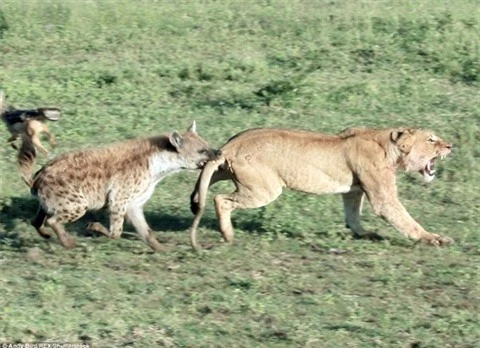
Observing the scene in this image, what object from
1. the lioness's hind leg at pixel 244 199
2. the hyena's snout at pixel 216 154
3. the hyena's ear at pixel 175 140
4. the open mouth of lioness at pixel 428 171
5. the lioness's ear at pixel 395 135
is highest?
the lioness's ear at pixel 395 135

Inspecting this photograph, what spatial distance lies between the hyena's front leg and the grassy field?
72 millimetres

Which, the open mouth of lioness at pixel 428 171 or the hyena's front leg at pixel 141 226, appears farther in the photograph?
the open mouth of lioness at pixel 428 171

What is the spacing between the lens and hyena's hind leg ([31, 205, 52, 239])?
8688 millimetres

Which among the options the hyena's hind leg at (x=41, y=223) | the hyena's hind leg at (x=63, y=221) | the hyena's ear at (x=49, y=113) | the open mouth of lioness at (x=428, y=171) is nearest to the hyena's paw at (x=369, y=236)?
the open mouth of lioness at (x=428, y=171)

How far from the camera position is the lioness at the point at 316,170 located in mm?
8789

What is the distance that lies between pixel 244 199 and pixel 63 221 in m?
1.13

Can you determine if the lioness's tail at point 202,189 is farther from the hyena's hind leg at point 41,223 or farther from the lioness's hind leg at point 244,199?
the hyena's hind leg at point 41,223

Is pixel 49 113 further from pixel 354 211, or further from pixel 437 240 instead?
pixel 437 240

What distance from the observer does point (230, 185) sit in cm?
1008

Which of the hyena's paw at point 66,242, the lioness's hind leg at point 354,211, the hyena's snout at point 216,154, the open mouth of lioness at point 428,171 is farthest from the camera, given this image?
the open mouth of lioness at point 428,171

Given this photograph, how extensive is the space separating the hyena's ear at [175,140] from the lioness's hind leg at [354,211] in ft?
3.70

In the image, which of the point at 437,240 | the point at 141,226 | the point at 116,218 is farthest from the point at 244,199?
the point at 437,240

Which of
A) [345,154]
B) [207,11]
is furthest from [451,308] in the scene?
[207,11]

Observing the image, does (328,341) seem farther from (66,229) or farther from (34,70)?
(34,70)
